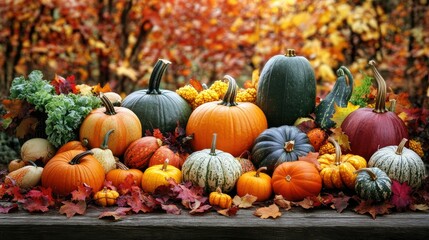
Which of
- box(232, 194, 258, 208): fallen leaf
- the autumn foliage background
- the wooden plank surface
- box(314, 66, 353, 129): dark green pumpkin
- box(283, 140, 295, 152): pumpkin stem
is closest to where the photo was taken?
the wooden plank surface

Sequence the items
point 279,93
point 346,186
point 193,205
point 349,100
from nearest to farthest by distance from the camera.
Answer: point 193,205 < point 346,186 < point 279,93 < point 349,100

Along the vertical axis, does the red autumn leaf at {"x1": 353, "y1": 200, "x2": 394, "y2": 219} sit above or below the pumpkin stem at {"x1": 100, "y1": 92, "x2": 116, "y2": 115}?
below

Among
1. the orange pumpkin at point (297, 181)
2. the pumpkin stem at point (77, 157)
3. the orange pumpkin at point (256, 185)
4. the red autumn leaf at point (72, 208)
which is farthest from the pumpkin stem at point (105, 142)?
the orange pumpkin at point (297, 181)

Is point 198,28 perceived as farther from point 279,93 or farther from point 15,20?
point 279,93

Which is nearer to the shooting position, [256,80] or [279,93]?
[279,93]

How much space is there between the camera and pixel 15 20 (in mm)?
6047

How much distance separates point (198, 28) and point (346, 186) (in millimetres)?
3356

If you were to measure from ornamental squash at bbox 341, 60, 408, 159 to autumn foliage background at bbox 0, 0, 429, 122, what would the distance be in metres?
2.61

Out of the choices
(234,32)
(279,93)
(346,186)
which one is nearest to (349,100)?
(279,93)

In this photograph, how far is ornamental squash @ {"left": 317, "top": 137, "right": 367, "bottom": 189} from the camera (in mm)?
2938

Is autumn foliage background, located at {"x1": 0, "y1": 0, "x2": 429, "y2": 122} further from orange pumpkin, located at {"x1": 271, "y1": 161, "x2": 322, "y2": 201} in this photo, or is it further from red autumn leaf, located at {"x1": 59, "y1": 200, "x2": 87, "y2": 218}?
red autumn leaf, located at {"x1": 59, "y1": 200, "x2": 87, "y2": 218}

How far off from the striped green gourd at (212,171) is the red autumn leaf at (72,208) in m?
0.55

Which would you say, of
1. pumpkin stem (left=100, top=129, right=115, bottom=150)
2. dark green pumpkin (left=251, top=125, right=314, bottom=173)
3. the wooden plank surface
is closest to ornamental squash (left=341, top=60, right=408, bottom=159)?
dark green pumpkin (left=251, top=125, right=314, bottom=173)

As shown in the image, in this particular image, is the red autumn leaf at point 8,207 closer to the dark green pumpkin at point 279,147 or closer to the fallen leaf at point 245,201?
the fallen leaf at point 245,201
